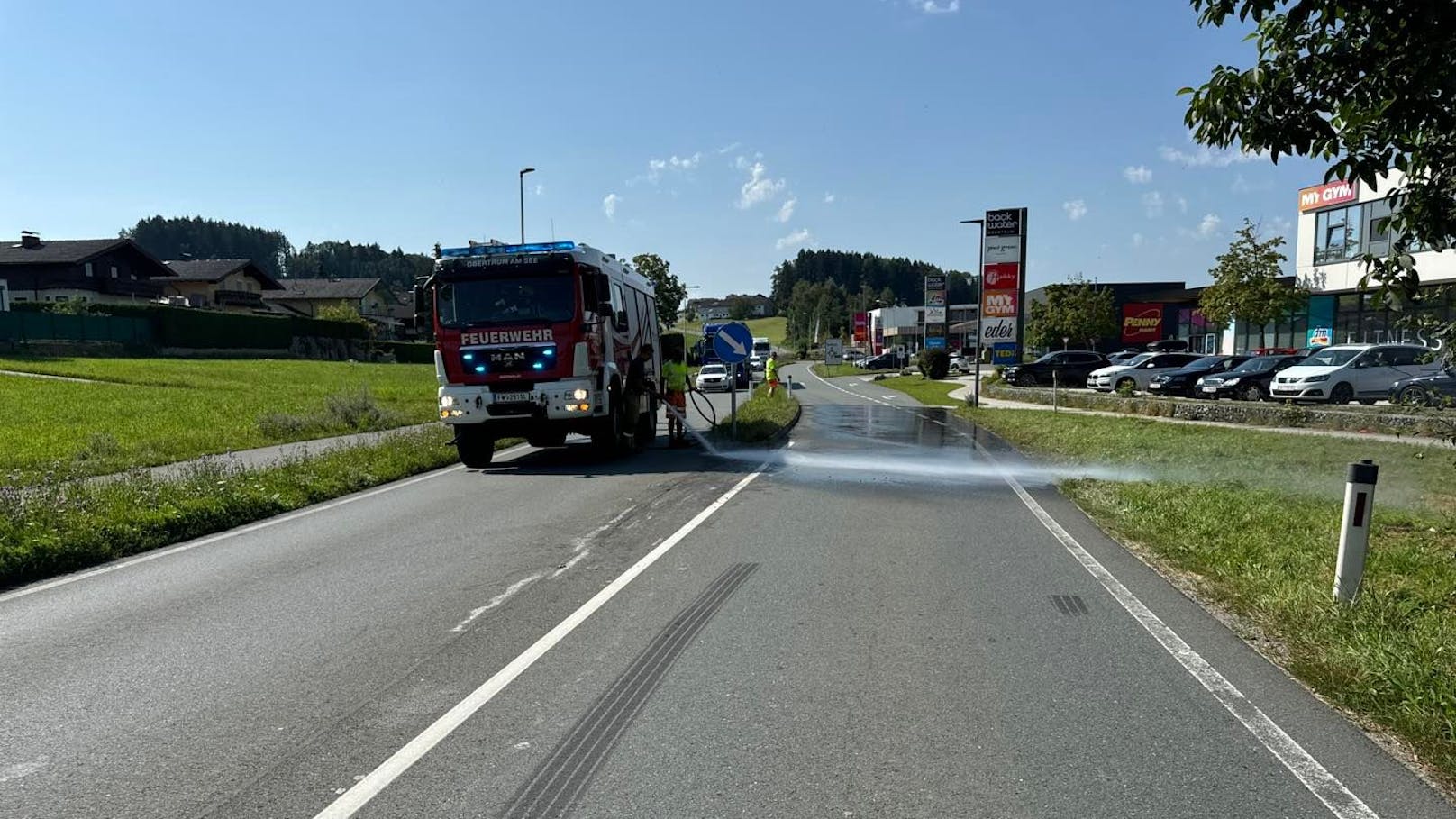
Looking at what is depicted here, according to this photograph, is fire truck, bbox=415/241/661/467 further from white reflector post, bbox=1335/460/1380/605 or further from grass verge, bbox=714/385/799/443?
white reflector post, bbox=1335/460/1380/605

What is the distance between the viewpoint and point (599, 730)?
4.16 m

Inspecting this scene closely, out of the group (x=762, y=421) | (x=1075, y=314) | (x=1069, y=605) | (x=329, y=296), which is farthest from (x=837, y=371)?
(x=1069, y=605)

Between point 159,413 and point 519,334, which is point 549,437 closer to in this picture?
point 519,334

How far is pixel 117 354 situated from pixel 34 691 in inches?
1742

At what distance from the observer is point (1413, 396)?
730 cm

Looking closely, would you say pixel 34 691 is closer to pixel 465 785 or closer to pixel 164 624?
pixel 164 624

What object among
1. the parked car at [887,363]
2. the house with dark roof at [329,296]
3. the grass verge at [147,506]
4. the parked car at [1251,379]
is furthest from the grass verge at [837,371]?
the grass verge at [147,506]

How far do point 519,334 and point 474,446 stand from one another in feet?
7.38

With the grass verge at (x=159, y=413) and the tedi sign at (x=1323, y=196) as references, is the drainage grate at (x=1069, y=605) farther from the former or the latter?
the tedi sign at (x=1323, y=196)

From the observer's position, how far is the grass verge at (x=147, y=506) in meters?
8.02

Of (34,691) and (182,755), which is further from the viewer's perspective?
(34,691)

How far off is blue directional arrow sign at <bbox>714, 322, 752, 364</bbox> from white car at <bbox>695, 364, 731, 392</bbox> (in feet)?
94.7

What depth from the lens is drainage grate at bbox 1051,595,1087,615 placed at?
6.14 meters

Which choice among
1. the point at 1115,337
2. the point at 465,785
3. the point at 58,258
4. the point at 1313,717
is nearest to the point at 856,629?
the point at 1313,717
